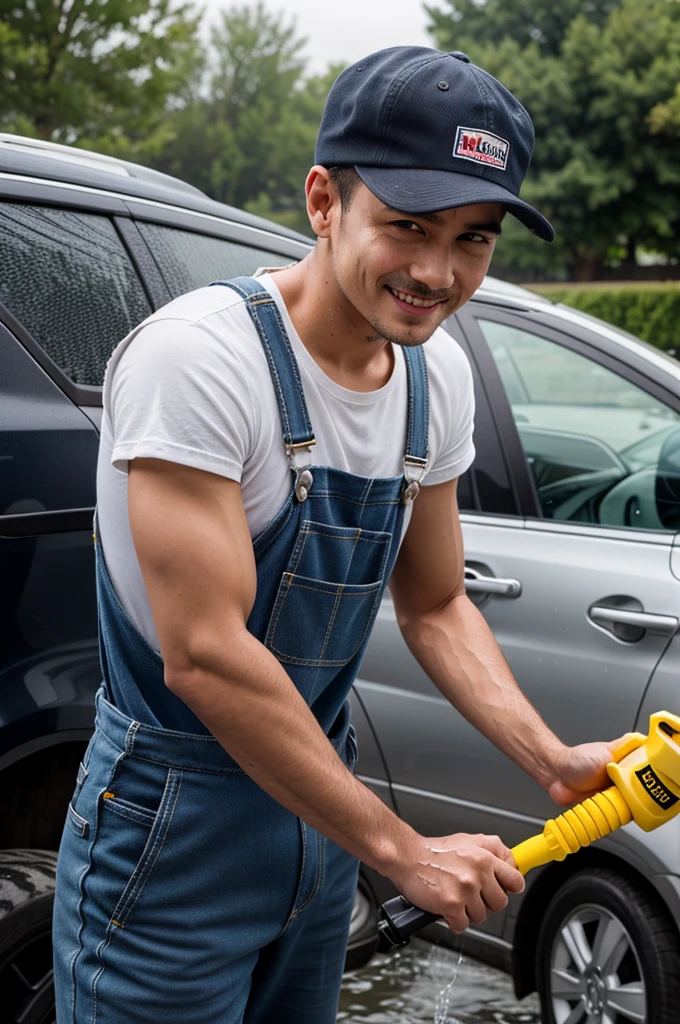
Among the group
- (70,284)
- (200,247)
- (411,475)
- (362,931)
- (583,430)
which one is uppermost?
(200,247)

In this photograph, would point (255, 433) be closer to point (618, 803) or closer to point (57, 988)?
point (618, 803)

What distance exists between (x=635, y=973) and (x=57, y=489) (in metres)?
1.69

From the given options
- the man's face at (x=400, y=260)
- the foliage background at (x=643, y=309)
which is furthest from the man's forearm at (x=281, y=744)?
the foliage background at (x=643, y=309)

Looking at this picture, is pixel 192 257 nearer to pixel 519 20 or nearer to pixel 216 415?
pixel 216 415

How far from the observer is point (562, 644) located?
110 inches

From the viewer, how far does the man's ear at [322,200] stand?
5.18ft

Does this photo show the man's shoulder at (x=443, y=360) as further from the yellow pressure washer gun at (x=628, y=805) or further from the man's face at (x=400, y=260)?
the yellow pressure washer gun at (x=628, y=805)

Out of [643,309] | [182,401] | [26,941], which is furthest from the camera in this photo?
[643,309]

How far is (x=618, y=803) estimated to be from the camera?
5.45 feet

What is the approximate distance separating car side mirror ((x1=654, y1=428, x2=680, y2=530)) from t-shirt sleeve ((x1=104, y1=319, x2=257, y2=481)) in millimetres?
1760

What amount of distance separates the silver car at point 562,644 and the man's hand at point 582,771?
0.92 metres

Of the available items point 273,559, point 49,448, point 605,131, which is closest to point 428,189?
point 273,559

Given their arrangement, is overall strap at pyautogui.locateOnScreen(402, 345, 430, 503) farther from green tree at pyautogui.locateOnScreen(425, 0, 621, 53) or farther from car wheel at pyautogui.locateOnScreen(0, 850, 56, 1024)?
green tree at pyautogui.locateOnScreen(425, 0, 621, 53)

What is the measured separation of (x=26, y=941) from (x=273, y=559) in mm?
1012
